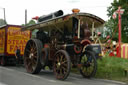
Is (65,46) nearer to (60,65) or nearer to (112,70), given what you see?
(60,65)

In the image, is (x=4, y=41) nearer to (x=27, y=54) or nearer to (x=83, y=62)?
(x=27, y=54)

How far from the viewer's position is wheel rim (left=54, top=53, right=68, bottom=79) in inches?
322

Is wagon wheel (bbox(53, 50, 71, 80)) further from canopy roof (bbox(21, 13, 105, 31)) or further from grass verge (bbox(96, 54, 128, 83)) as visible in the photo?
grass verge (bbox(96, 54, 128, 83))

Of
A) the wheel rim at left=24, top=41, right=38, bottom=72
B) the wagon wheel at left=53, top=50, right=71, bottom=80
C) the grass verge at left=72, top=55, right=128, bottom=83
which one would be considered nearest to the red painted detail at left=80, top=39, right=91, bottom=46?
the wagon wheel at left=53, top=50, right=71, bottom=80

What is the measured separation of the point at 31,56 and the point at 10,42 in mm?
5512

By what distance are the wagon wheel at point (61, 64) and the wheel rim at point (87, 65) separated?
1.18 m

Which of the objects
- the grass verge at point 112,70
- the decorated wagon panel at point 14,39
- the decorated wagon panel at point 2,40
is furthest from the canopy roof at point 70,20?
the decorated wagon panel at point 2,40

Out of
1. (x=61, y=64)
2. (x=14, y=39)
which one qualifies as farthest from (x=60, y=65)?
(x=14, y=39)

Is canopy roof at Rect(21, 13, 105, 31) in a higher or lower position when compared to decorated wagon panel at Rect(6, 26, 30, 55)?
higher

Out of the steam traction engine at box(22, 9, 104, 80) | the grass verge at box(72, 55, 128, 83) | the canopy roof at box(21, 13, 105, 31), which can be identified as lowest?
the grass verge at box(72, 55, 128, 83)

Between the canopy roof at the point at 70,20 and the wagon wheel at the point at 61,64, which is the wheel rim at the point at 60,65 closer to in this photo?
the wagon wheel at the point at 61,64

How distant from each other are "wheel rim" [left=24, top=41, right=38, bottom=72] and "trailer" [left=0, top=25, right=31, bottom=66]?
476 cm

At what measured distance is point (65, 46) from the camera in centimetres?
872

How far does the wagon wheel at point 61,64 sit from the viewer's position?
26.0ft
